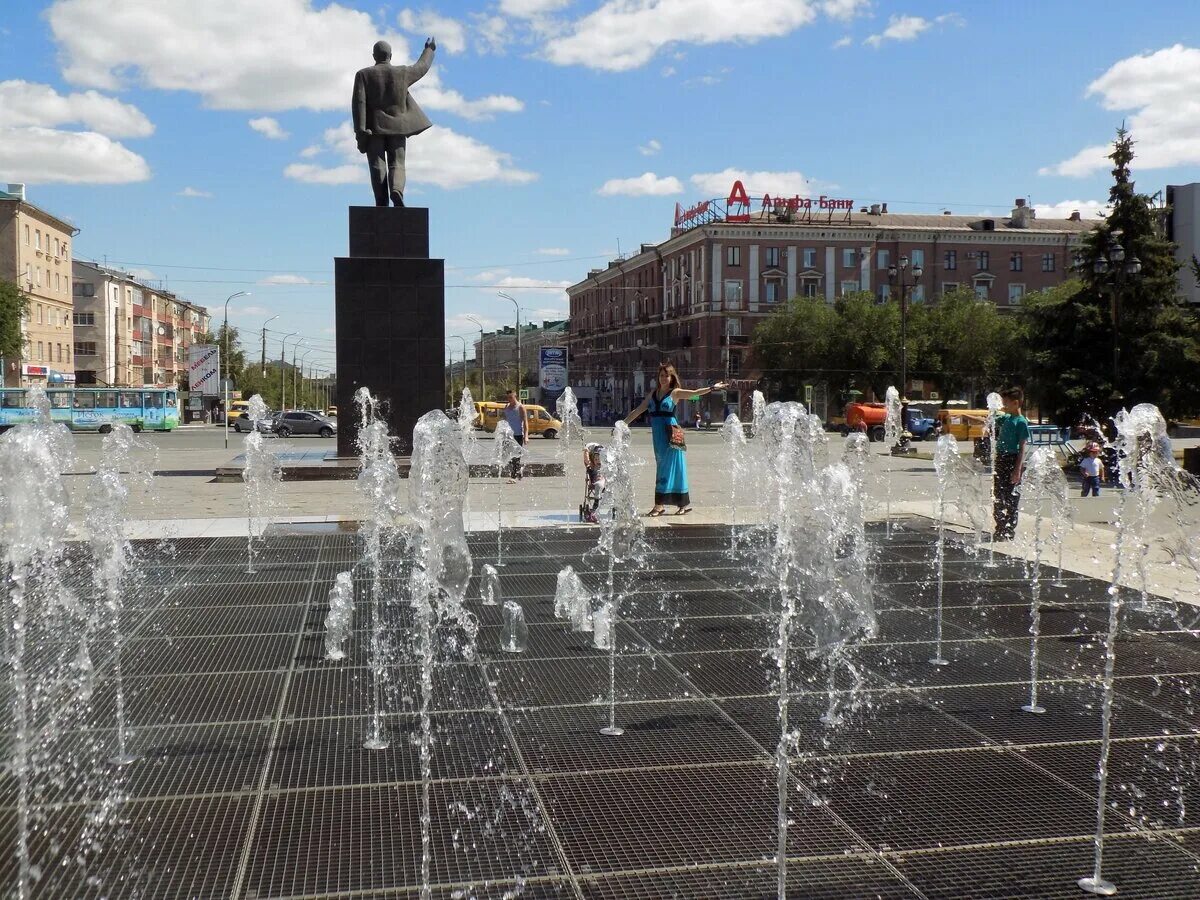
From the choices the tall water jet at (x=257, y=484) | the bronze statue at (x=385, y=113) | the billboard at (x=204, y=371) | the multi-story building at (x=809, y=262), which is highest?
the multi-story building at (x=809, y=262)

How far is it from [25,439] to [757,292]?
68.1 m

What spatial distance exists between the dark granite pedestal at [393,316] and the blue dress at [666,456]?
631 cm

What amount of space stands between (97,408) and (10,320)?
5472mm

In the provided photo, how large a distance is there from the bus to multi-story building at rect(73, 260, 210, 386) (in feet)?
94.2

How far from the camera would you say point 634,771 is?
14.4 feet

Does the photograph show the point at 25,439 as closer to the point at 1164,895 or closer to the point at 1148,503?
the point at 1164,895

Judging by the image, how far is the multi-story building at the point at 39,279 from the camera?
60825mm

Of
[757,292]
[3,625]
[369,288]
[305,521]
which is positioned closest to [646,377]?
[757,292]

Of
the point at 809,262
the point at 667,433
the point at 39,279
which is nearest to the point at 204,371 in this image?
the point at 667,433

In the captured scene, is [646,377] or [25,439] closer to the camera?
[25,439]

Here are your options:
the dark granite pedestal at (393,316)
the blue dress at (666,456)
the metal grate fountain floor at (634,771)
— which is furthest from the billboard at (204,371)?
the metal grate fountain floor at (634,771)

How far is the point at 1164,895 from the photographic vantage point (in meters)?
3.37

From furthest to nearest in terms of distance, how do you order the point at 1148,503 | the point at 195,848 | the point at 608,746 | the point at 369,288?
the point at 369,288, the point at 1148,503, the point at 608,746, the point at 195,848

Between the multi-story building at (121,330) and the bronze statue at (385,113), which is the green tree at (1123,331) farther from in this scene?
the multi-story building at (121,330)
